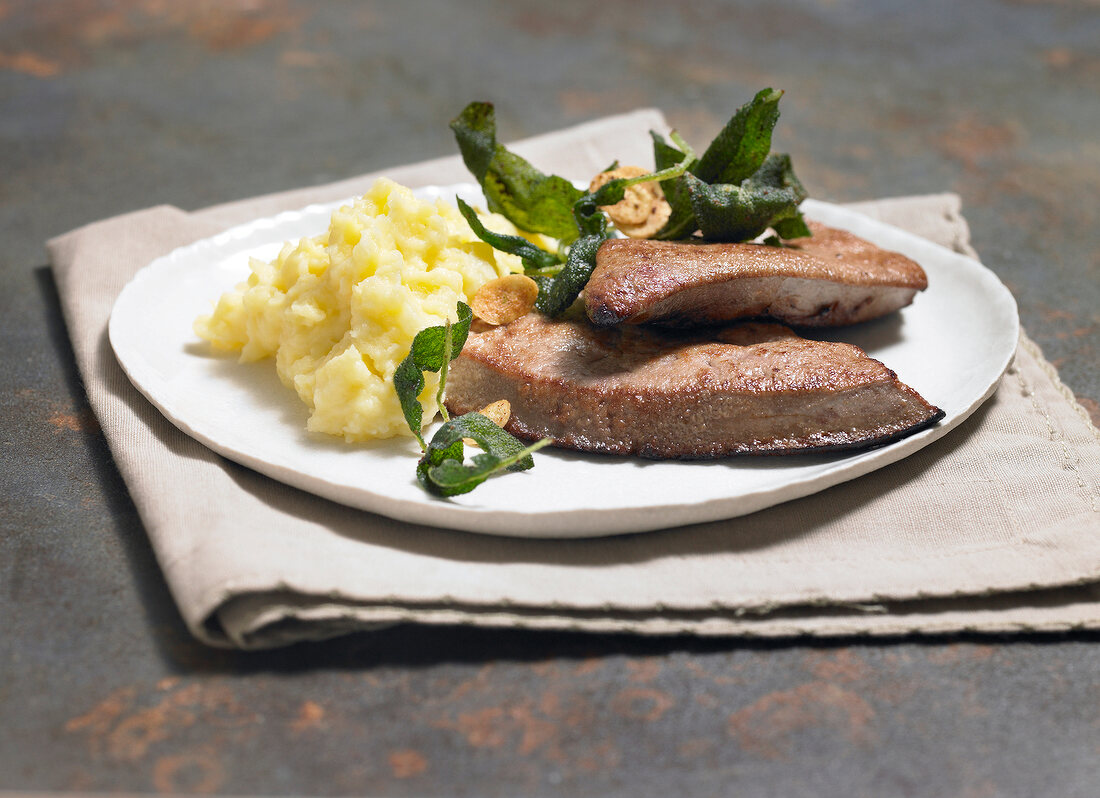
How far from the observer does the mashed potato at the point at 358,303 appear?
3.49m

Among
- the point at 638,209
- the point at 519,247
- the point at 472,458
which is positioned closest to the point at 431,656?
the point at 472,458

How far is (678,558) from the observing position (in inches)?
125

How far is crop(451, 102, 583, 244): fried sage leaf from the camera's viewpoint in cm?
421

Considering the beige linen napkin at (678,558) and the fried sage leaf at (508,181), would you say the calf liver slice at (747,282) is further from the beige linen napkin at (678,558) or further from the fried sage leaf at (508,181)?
the beige linen napkin at (678,558)

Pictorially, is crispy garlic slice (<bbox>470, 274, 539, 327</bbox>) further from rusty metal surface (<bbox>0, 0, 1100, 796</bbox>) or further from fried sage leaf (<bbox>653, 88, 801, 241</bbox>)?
rusty metal surface (<bbox>0, 0, 1100, 796</bbox>)

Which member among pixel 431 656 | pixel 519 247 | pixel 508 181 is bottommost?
pixel 431 656

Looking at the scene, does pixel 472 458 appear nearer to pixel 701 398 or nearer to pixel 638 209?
pixel 701 398

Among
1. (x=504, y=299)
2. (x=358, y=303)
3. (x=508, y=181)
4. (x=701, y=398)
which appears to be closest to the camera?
(x=701, y=398)

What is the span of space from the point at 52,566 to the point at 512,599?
148 cm

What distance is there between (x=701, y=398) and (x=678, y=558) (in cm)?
57

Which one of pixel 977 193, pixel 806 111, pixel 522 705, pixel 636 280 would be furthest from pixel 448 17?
pixel 522 705

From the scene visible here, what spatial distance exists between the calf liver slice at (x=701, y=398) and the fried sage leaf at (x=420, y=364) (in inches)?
8.3

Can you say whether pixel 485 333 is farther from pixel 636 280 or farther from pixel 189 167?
pixel 189 167

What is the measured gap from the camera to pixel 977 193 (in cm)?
636
